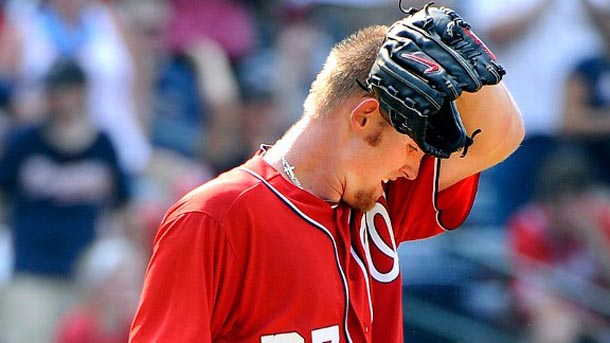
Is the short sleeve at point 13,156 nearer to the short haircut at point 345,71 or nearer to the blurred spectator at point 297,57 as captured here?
the blurred spectator at point 297,57

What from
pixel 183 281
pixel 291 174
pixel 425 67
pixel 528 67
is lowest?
pixel 183 281

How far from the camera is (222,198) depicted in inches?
102

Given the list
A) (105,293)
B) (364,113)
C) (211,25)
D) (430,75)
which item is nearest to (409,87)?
(430,75)

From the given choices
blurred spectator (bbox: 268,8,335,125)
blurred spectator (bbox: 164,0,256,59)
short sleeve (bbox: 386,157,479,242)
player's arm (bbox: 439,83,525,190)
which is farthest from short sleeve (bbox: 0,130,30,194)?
player's arm (bbox: 439,83,525,190)

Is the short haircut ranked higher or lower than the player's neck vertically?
higher

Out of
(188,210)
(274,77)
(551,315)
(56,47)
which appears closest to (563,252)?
(551,315)

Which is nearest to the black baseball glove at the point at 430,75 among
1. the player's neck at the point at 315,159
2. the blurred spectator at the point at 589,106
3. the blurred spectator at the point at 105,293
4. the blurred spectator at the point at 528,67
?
the player's neck at the point at 315,159

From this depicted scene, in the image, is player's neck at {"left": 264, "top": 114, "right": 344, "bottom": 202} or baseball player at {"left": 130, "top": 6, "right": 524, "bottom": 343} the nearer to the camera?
baseball player at {"left": 130, "top": 6, "right": 524, "bottom": 343}

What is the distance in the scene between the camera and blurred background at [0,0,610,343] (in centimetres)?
620

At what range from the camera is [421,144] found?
2.60 meters

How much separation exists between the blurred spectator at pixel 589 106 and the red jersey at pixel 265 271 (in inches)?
151

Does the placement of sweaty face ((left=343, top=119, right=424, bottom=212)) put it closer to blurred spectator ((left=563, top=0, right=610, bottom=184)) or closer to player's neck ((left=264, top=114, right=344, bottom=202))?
player's neck ((left=264, top=114, right=344, bottom=202))

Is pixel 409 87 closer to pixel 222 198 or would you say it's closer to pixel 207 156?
pixel 222 198

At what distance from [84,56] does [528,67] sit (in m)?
2.51
